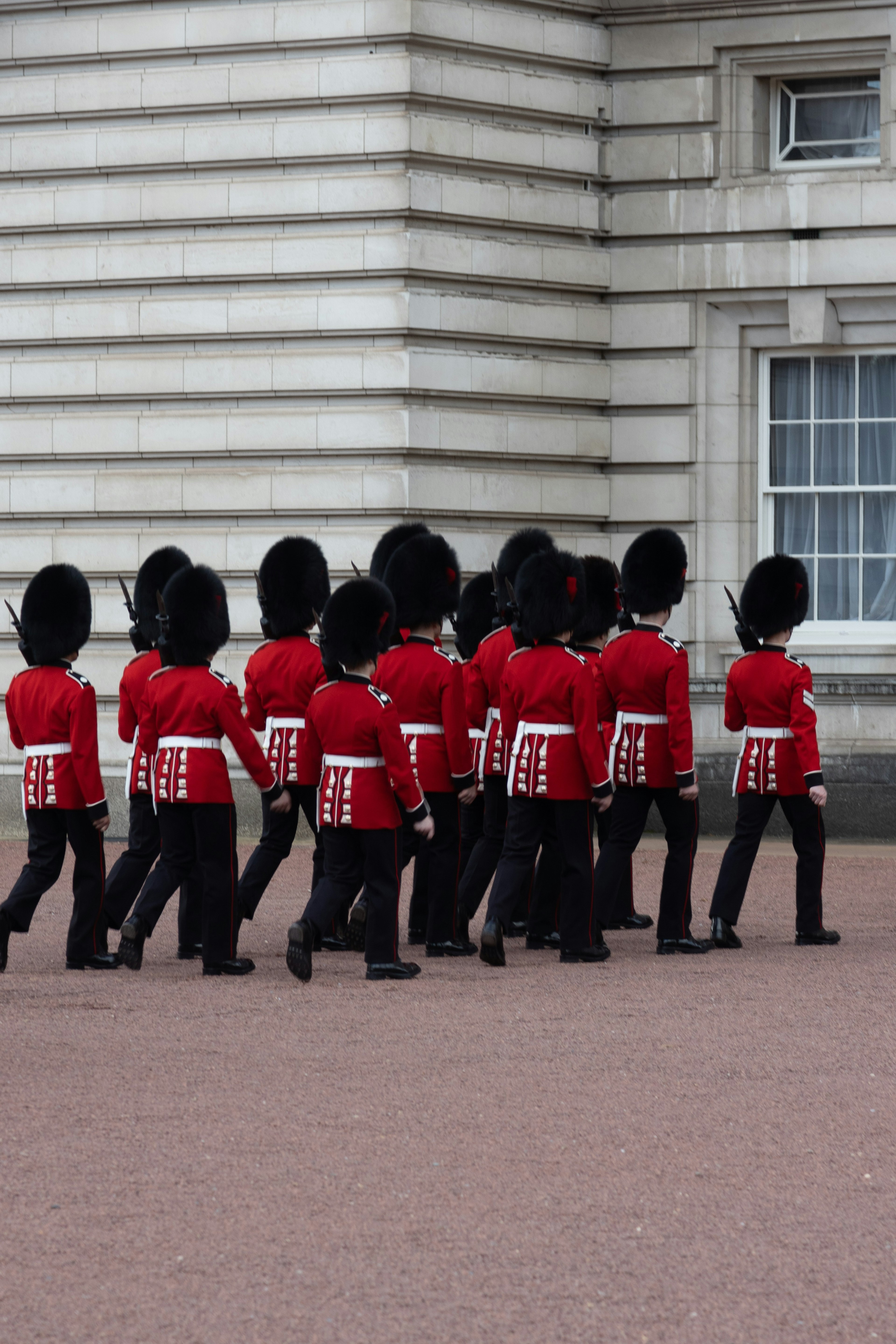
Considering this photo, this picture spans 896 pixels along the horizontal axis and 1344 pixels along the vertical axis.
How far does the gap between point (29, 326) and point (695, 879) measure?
16.9 ft

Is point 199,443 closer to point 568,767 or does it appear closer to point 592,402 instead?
point 592,402

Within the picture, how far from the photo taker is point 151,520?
11.1 metres

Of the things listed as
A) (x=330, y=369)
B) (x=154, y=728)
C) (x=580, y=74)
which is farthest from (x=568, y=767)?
(x=580, y=74)

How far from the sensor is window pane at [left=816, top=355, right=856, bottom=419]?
11.8 meters

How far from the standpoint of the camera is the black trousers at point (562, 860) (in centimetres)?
690

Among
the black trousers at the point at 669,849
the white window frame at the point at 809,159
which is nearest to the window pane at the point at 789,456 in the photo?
the white window frame at the point at 809,159

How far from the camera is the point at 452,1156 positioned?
4285mm

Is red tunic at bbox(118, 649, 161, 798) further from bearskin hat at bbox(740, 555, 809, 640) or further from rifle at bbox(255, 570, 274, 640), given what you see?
bearskin hat at bbox(740, 555, 809, 640)

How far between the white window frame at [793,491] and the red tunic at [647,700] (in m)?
4.49

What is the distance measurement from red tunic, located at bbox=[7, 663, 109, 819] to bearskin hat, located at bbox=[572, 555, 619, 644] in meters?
2.14

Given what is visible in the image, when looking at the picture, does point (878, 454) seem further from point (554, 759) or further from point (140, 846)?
point (140, 846)

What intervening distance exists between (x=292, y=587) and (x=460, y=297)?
3770mm

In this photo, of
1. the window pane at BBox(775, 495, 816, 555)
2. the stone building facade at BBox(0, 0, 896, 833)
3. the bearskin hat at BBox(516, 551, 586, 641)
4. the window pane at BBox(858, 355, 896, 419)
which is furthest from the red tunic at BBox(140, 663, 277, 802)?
the window pane at BBox(858, 355, 896, 419)

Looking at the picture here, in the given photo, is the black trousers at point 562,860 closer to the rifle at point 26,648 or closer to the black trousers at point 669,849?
the black trousers at point 669,849
